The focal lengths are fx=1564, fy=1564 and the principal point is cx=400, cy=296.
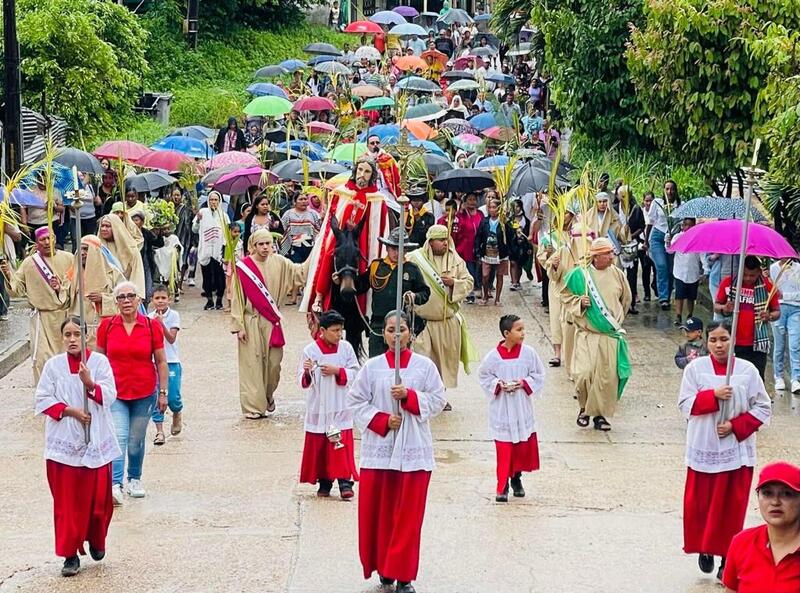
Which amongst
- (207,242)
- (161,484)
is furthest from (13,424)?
(207,242)

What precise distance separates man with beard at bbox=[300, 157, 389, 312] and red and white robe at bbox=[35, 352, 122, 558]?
4.66 m

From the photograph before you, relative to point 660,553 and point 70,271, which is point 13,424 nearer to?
point 70,271

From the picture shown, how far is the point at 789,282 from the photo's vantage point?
15.5 metres

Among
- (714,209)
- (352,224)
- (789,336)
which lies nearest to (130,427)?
(352,224)

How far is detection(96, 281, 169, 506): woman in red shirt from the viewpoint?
10.7 meters

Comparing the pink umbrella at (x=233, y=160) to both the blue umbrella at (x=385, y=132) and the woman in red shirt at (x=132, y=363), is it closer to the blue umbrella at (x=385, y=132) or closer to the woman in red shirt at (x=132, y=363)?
the blue umbrella at (x=385, y=132)

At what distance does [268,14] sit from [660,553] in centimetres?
3743

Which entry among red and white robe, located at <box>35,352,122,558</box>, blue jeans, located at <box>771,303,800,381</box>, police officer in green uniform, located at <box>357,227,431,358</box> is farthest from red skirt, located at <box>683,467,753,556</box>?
blue jeans, located at <box>771,303,800,381</box>

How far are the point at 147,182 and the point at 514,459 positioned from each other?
36.6 feet

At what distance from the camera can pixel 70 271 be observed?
14289 millimetres

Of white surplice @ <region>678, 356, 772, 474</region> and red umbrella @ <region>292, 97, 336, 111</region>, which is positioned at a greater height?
white surplice @ <region>678, 356, 772, 474</region>

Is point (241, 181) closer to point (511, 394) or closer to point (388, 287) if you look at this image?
point (388, 287)

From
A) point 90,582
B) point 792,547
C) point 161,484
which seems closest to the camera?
point 792,547

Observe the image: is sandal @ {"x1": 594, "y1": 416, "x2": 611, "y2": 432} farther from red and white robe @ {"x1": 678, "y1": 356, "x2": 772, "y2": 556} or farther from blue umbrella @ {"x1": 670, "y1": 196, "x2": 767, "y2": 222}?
red and white robe @ {"x1": 678, "y1": 356, "x2": 772, "y2": 556}
